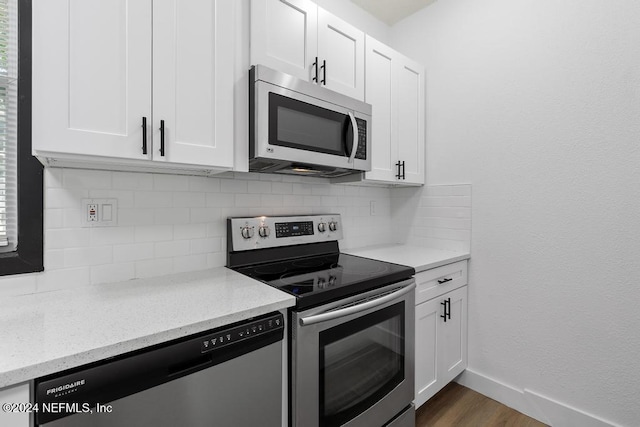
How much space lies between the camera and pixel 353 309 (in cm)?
124

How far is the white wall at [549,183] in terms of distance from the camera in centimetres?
148

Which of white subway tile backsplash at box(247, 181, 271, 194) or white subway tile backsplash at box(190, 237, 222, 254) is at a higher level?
white subway tile backsplash at box(247, 181, 271, 194)

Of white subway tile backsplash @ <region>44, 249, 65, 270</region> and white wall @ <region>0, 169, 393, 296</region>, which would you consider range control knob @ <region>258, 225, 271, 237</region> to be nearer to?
white wall @ <region>0, 169, 393, 296</region>

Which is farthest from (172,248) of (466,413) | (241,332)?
(466,413)

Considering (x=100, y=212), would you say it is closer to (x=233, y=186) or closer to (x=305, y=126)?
(x=233, y=186)

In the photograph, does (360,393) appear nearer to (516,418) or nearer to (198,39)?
(516,418)

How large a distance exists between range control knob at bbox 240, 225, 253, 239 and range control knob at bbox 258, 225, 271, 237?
0.05 meters

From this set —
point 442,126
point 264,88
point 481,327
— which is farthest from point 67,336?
point 442,126

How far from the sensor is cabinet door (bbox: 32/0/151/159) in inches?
34.9

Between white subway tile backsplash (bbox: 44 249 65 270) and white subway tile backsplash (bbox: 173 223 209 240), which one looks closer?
white subway tile backsplash (bbox: 44 249 65 270)

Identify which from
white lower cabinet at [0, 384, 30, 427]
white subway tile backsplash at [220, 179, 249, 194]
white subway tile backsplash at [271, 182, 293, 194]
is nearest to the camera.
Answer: white lower cabinet at [0, 384, 30, 427]

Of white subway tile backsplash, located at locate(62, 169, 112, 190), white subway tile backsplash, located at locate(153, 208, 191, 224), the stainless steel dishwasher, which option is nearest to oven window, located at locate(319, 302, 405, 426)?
the stainless steel dishwasher

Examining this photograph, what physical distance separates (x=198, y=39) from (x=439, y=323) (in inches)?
75.8

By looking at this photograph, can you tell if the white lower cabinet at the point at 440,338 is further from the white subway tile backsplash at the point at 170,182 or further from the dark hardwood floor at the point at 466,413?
the white subway tile backsplash at the point at 170,182
